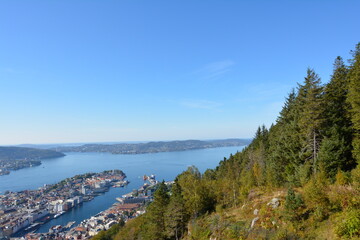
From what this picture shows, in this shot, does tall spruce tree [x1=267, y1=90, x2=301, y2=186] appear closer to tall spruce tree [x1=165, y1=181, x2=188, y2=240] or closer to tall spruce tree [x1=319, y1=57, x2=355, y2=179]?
tall spruce tree [x1=319, y1=57, x2=355, y2=179]

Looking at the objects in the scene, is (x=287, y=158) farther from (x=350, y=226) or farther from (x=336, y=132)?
(x=350, y=226)

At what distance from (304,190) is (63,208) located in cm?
9411

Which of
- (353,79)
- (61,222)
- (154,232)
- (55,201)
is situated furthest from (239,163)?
(55,201)

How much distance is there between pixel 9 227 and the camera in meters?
60.9

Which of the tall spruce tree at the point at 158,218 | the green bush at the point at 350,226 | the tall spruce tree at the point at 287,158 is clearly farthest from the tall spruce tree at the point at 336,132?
the tall spruce tree at the point at 158,218

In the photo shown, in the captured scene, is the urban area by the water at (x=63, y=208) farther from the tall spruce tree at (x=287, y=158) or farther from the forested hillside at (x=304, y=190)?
the tall spruce tree at (x=287, y=158)

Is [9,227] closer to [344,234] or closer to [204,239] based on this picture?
[204,239]

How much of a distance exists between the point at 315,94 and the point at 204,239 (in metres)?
14.8

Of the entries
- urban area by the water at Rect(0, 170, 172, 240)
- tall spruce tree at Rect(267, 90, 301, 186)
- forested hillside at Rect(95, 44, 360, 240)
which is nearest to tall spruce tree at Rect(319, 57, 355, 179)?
forested hillside at Rect(95, 44, 360, 240)

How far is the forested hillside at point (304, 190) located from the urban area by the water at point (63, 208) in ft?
133

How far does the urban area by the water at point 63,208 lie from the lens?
5609 centimetres

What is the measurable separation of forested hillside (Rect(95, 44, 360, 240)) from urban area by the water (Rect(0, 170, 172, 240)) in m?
40.6

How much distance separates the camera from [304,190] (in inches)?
471

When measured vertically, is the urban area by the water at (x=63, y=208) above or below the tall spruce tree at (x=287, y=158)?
below
